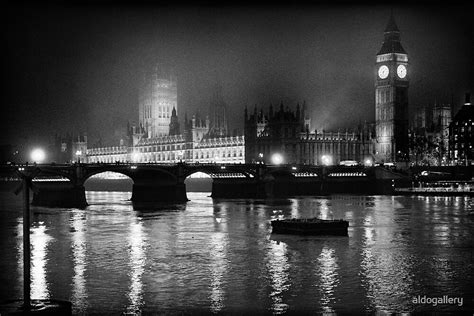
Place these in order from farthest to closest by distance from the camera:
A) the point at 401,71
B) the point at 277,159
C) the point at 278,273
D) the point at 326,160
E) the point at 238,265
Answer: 1. the point at 401,71
2. the point at 326,160
3. the point at 277,159
4. the point at 238,265
5. the point at 278,273

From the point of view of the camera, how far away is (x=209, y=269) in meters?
34.7

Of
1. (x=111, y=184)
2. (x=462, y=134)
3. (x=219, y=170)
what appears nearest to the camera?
(x=219, y=170)

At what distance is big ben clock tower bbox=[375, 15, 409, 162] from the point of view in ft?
517

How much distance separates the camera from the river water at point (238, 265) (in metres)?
26.8

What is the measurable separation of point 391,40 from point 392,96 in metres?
12.1

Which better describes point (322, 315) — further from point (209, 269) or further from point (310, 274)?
point (209, 269)

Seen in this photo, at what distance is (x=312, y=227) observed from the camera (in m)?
47.9

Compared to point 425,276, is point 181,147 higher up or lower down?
higher up

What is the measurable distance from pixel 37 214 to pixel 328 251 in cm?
3993

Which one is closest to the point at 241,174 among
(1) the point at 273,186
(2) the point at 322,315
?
(1) the point at 273,186

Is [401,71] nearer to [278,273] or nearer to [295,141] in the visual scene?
[295,141]

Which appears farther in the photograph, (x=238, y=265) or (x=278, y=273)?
(x=238, y=265)

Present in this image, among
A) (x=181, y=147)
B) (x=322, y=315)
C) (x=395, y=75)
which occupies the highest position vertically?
(x=395, y=75)

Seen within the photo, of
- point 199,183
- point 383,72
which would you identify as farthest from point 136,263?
point 383,72
